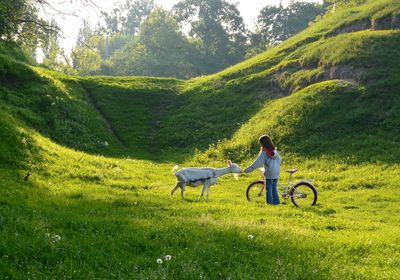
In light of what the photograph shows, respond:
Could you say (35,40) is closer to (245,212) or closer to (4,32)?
(4,32)

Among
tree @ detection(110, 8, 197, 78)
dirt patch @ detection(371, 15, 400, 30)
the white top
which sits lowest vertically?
the white top

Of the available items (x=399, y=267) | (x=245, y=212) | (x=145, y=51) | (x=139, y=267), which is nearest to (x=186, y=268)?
(x=139, y=267)

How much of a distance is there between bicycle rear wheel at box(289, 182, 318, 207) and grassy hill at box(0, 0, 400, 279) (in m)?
0.81

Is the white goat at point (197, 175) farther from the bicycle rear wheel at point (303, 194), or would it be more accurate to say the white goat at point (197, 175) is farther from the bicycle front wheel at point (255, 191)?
the bicycle rear wheel at point (303, 194)

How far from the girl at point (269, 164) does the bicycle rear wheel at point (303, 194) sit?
1129 millimetres

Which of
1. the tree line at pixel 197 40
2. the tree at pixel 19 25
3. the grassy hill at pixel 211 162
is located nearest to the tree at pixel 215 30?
the tree line at pixel 197 40

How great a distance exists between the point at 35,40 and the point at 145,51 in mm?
101396

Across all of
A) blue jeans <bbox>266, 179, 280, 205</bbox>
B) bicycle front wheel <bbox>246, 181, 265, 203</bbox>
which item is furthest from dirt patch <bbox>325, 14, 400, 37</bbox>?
blue jeans <bbox>266, 179, 280, 205</bbox>

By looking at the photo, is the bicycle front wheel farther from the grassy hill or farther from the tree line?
the tree line

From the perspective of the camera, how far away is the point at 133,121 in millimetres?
43406

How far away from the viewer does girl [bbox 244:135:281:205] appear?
55.4 feet

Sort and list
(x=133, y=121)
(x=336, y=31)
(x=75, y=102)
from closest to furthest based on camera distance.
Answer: (x=75, y=102), (x=133, y=121), (x=336, y=31)

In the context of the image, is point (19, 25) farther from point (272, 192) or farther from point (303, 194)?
point (303, 194)

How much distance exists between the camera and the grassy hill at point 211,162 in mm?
9156
